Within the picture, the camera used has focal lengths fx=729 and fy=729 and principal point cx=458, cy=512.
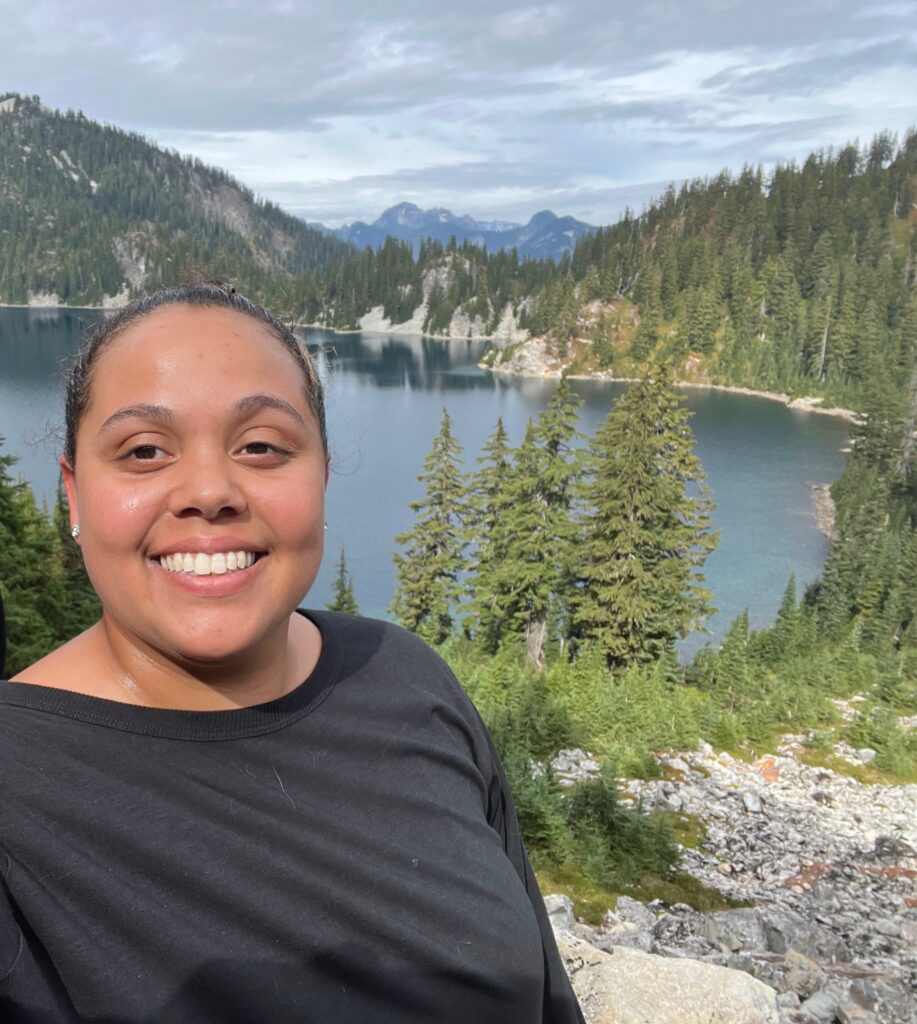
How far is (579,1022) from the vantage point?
1892 millimetres

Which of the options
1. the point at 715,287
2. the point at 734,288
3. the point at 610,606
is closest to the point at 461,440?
the point at 610,606

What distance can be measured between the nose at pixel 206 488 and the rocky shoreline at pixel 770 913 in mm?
3621

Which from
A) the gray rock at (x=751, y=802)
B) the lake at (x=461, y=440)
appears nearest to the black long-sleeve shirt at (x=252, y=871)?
the lake at (x=461, y=440)

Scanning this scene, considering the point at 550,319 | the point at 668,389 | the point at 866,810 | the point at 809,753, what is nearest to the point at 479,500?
the point at 668,389

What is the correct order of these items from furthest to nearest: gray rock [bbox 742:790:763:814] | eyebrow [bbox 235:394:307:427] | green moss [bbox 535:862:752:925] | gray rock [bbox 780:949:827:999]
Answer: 1. gray rock [bbox 742:790:763:814]
2. green moss [bbox 535:862:752:925]
3. gray rock [bbox 780:949:827:999]
4. eyebrow [bbox 235:394:307:427]

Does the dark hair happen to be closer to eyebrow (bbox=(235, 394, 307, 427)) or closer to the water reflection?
eyebrow (bbox=(235, 394, 307, 427))

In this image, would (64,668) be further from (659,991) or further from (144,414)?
(659,991)

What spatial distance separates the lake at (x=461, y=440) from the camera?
26.8 m

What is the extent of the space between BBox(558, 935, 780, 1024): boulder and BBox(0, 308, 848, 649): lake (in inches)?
119

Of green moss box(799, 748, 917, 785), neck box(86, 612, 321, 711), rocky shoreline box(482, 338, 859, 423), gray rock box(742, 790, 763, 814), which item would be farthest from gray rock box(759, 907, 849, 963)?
rocky shoreline box(482, 338, 859, 423)

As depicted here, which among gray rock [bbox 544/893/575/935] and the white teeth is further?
gray rock [bbox 544/893/575/935]

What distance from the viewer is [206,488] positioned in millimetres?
1358

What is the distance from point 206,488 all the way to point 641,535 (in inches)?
747

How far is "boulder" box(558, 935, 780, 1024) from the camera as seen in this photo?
3.77 metres
